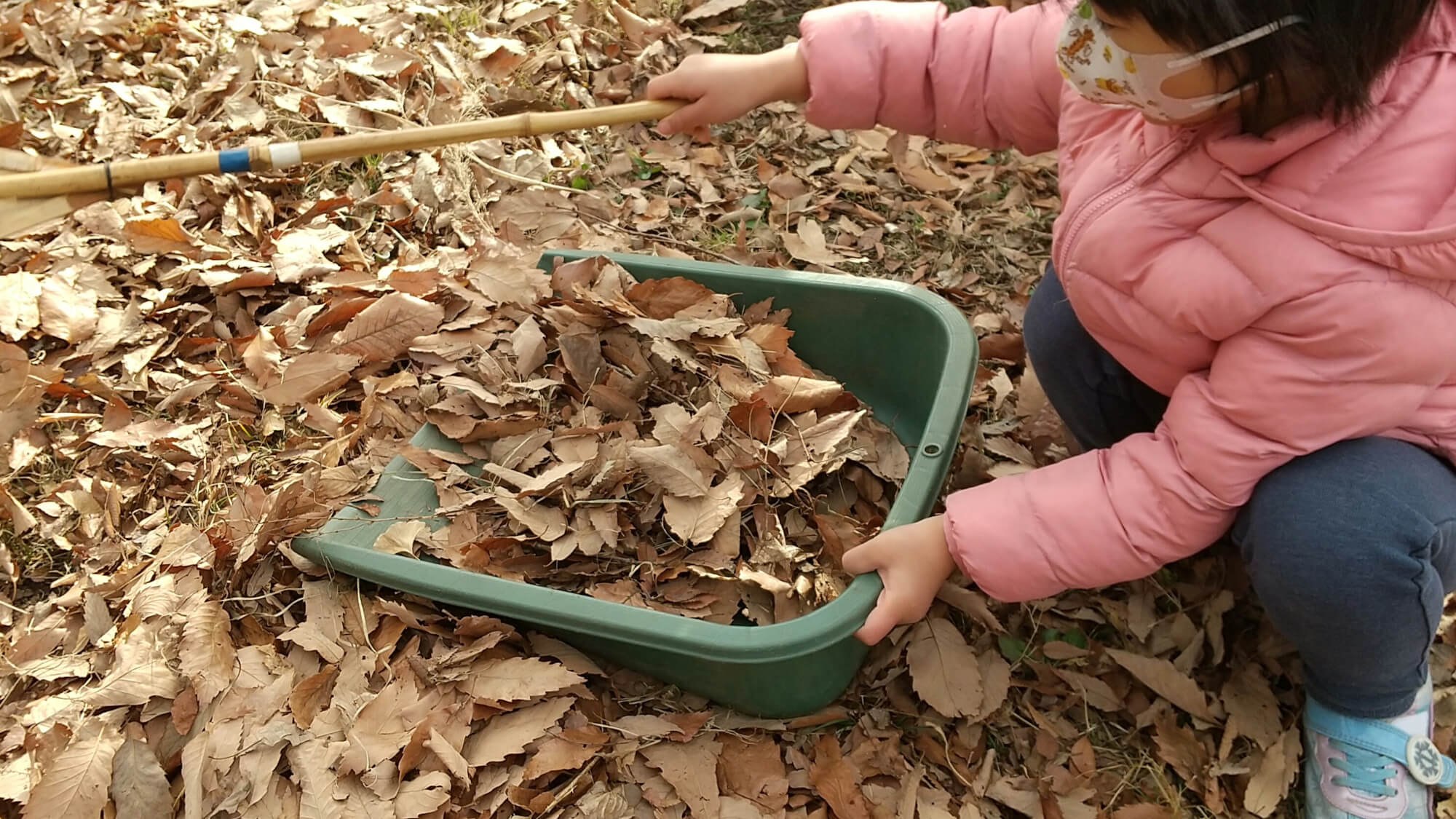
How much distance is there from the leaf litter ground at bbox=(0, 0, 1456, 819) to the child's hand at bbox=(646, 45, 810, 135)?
1.07 ft

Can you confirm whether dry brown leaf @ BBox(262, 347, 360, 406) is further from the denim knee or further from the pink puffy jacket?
the denim knee

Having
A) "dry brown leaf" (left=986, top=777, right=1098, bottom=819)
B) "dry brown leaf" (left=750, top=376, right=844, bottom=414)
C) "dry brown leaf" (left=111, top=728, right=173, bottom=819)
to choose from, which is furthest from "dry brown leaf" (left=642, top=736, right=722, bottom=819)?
"dry brown leaf" (left=111, top=728, right=173, bottom=819)

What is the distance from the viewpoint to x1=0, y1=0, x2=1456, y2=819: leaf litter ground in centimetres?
129

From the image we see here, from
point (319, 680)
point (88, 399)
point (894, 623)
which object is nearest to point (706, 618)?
point (894, 623)

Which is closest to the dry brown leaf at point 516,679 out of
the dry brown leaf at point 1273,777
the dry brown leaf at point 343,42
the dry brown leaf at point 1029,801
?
the dry brown leaf at point 1029,801

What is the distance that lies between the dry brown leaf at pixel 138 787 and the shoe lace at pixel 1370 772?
1.44m

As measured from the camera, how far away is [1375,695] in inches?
49.8

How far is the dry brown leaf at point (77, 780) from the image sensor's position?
1207mm

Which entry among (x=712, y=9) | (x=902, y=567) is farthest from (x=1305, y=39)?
(x=712, y=9)

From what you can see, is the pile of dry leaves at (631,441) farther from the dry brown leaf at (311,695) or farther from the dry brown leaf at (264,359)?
the dry brown leaf at (311,695)

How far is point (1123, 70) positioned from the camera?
0.98 m

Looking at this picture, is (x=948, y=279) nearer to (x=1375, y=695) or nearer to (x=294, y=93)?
(x=1375, y=695)

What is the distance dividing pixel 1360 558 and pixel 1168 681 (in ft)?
1.34

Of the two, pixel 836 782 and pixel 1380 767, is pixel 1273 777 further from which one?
pixel 836 782
